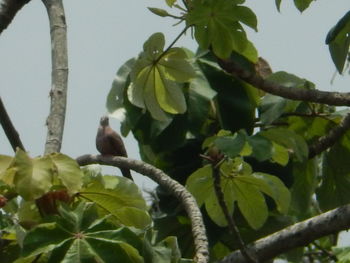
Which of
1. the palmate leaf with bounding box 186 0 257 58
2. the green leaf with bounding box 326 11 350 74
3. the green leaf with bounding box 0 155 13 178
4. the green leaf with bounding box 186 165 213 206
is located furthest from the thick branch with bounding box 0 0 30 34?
the green leaf with bounding box 326 11 350 74

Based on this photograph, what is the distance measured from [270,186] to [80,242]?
1363 millimetres

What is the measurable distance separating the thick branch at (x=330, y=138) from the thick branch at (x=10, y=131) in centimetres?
163

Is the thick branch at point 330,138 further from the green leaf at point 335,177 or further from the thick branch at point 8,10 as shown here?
the thick branch at point 8,10

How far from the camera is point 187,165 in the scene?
5168mm

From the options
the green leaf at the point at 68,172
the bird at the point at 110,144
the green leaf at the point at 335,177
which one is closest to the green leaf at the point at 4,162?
the green leaf at the point at 68,172

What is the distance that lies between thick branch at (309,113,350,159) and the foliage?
0.49ft

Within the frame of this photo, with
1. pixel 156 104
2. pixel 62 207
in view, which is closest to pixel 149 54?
pixel 156 104

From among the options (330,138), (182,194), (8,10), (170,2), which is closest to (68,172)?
(182,194)

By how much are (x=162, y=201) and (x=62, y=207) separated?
262cm

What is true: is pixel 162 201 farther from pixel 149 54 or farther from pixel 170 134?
pixel 149 54

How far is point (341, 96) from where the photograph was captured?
3.46 m

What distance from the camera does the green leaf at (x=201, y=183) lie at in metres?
3.72

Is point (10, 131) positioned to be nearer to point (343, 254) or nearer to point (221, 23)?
point (221, 23)

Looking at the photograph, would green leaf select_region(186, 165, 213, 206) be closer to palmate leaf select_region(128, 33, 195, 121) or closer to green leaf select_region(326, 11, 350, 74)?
palmate leaf select_region(128, 33, 195, 121)
